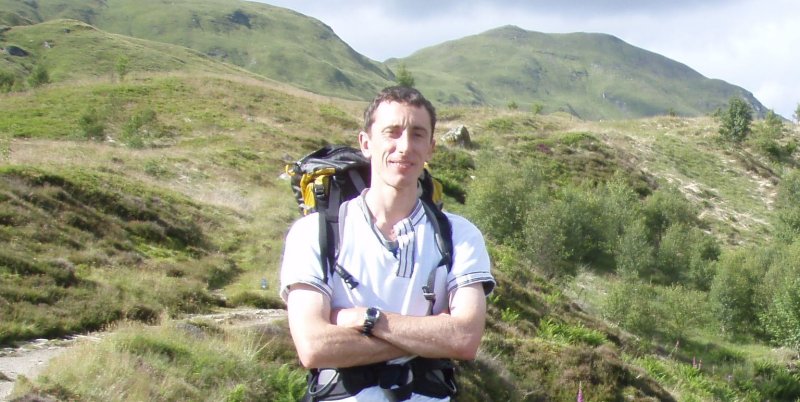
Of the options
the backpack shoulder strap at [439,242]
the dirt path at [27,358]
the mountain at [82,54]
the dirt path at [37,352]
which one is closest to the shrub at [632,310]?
the dirt path at [37,352]

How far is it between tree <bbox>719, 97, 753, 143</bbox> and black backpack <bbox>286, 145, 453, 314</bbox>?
202 feet

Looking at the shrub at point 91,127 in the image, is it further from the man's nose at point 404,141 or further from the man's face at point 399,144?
the man's nose at point 404,141

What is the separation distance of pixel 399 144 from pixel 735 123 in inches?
2474

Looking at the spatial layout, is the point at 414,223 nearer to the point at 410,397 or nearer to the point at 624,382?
the point at 410,397

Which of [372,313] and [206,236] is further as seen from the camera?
[206,236]

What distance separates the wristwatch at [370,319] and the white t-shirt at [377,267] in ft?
0.58

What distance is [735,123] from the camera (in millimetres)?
57875

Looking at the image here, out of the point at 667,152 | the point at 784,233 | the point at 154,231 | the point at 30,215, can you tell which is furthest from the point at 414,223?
the point at 667,152

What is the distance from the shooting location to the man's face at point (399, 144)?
3.29 metres

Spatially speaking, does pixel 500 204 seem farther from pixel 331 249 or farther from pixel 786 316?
pixel 331 249

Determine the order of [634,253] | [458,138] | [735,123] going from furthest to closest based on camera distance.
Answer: [735,123] < [458,138] < [634,253]

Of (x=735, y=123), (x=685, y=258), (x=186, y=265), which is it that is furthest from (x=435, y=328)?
(x=735, y=123)

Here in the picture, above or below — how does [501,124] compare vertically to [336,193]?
above

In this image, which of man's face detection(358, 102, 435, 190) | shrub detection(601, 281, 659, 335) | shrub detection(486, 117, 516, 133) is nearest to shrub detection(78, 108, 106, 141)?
shrub detection(601, 281, 659, 335)
